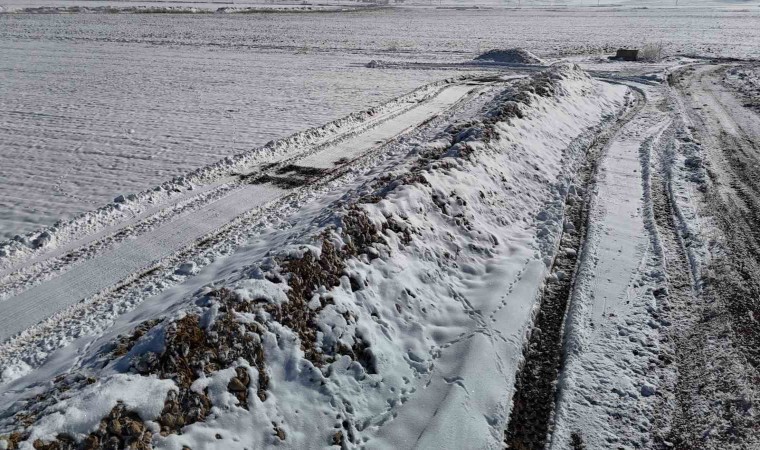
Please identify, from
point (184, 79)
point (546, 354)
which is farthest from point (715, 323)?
point (184, 79)

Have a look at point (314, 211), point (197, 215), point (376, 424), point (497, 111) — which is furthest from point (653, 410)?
point (497, 111)

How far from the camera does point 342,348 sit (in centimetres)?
540

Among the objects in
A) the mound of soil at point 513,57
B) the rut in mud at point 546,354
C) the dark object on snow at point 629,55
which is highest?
the mound of soil at point 513,57

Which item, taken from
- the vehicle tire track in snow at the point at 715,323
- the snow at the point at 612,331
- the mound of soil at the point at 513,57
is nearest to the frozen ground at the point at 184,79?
the mound of soil at the point at 513,57

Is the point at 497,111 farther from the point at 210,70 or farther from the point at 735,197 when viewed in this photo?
the point at 210,70

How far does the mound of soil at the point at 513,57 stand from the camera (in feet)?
88.7

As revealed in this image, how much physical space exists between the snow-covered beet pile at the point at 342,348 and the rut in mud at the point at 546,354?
0.13 m

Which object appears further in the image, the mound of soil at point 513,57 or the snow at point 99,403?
the mound of soil at point 513,57

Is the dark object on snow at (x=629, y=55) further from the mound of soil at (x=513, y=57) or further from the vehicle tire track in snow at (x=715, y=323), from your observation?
the vehicle tire track in snow at (x=715, y=323)

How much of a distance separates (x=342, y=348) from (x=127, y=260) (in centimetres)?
415

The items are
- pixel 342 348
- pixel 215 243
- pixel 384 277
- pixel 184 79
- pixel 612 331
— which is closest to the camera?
pixel 342 348

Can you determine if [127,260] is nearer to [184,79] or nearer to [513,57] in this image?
[184,79]

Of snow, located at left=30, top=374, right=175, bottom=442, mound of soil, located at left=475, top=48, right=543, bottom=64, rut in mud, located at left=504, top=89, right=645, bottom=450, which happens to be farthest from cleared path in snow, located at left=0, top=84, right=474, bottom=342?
mound of soil, located at left=475, top=48, right=543, bottom=64

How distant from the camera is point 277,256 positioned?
247 inches
